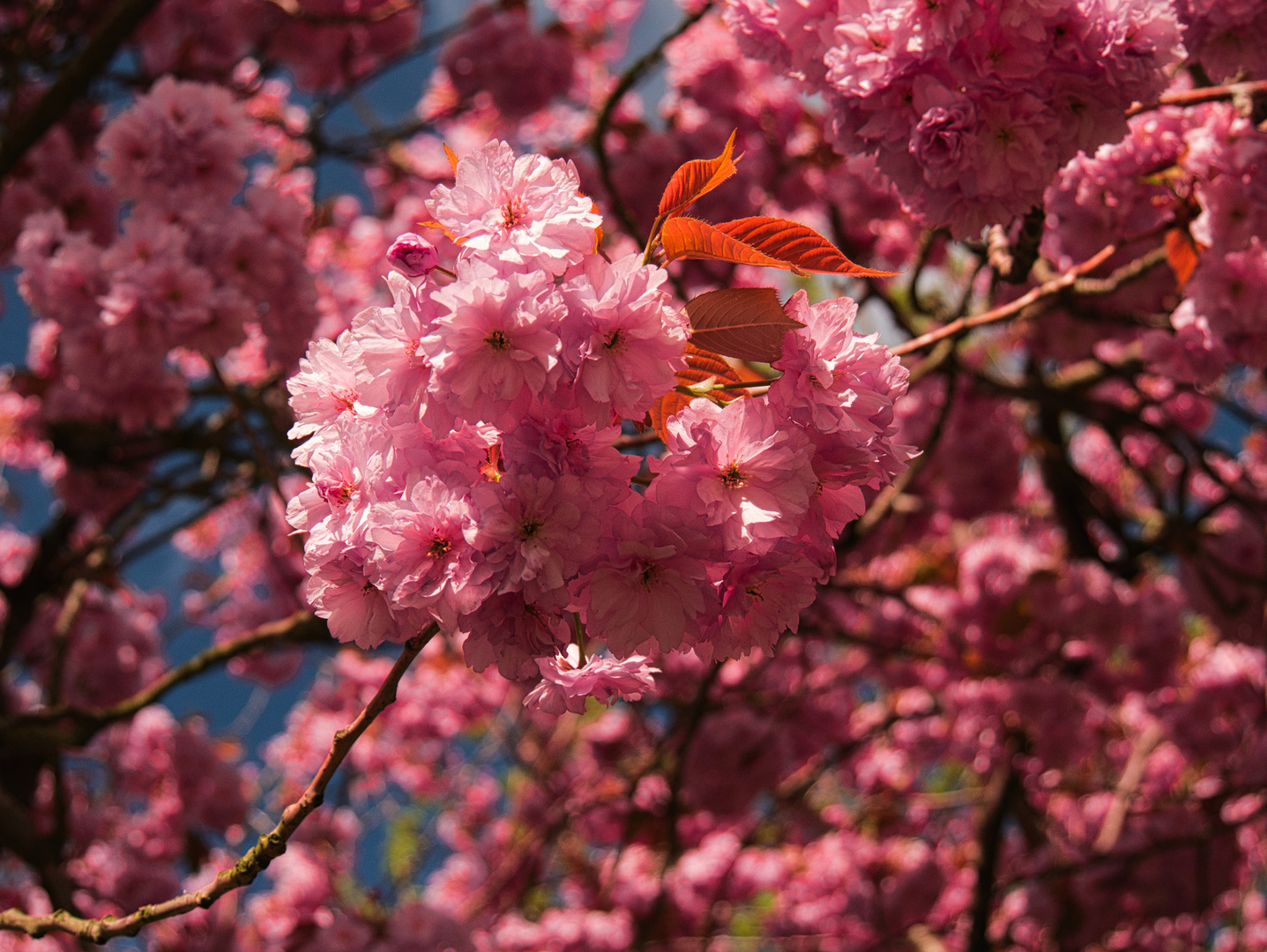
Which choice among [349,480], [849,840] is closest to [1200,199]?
[349,480]

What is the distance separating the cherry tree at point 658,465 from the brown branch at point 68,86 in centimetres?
1

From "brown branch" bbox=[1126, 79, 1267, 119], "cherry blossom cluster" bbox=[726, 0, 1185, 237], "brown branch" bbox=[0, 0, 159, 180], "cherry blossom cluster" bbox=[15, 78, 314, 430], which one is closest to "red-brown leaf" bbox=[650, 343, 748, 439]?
"cherry blossom cluster" bbox=[726, 0, 1185, 237]

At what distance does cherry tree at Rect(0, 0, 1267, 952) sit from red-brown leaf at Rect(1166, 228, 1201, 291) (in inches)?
1.3

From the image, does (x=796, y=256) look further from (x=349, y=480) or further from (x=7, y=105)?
(x=7, y=105)

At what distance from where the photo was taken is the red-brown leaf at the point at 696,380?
107 centimetres

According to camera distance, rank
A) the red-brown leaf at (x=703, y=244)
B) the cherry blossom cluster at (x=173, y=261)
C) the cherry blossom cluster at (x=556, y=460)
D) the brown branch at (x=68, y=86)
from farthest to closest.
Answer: the brown branch at (x=68, y=86)
the cherry blossom cluster at (x=173, y=261)
the red-brown leaf at (x=703, y=244)
the cherry blossom cluster at (x=556, y=460)

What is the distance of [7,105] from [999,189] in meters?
3.00

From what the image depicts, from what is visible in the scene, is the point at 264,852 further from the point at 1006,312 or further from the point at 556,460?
the point at 1006,312

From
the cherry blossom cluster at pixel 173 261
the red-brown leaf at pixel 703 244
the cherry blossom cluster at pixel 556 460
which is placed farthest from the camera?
the cherry blossom cluster at pixel 173 261

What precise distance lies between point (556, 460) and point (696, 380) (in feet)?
0.83

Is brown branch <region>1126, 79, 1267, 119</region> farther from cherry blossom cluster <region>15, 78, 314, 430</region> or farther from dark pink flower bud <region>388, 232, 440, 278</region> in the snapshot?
cherry blossom cluster <region>15, 78, 314, 430</region>

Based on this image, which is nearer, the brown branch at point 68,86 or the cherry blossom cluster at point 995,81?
the cherry blossom cluster at point 995,81

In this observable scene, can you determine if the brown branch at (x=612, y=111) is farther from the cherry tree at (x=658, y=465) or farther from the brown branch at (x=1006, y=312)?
the brown branch at (x=1006, y=312)

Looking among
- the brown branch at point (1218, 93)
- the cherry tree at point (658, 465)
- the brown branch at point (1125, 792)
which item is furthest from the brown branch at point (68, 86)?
the brown branch at point (1125, 792)
